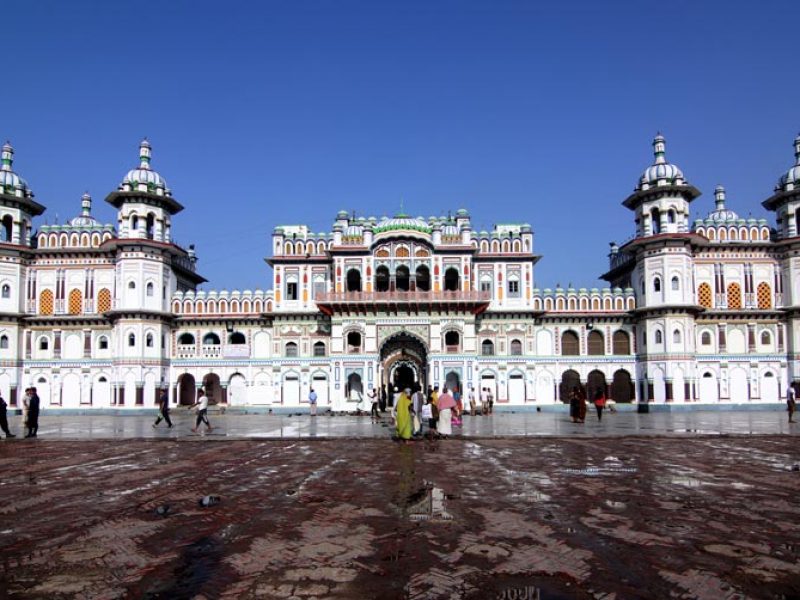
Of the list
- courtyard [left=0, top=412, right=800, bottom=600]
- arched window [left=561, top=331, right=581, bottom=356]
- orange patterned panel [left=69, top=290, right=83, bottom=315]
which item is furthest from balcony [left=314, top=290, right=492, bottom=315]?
courtyard [left=0, top=412, right=800, bottom=600]

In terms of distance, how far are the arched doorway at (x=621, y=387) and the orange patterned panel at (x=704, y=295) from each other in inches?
254

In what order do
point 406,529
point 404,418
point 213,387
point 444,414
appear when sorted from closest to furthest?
point 406,529
point 404,418
point 444,414
point 213,387

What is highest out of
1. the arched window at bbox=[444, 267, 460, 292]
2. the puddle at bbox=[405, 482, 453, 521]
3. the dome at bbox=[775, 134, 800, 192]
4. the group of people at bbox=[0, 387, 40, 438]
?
the dome at bbox=[775, 134, 800, 192]

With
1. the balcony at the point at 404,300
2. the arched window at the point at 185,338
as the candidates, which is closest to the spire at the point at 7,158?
the arched window at the point at 185,338

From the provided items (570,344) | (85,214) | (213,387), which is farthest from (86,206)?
(570,344)

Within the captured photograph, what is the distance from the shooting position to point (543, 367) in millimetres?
43094

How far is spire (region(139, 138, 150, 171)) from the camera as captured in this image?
43.5 meters

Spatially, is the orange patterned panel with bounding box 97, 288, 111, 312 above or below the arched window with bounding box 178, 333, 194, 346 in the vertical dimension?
above

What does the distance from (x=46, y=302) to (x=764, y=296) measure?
45.4 meters

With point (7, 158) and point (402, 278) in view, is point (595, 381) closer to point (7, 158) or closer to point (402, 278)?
point (402, 278)

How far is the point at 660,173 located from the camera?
4216 cm

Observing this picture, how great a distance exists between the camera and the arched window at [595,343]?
43.8m

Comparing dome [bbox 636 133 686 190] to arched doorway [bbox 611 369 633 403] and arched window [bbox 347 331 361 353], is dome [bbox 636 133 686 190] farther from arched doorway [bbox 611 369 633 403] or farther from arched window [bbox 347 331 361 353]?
arched window [bbox 347 331 361 353]

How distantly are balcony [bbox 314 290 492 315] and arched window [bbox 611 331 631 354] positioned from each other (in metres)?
9.18
